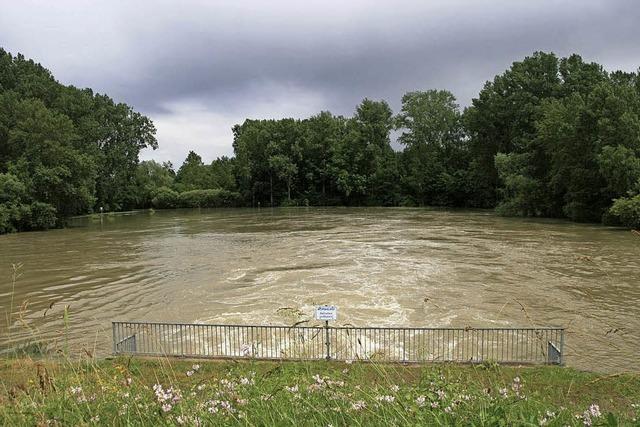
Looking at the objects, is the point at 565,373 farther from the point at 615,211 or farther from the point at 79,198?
the point at 79,198

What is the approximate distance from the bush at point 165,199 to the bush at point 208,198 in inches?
47.4

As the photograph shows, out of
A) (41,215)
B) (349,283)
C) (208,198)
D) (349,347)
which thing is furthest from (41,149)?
(208,198)

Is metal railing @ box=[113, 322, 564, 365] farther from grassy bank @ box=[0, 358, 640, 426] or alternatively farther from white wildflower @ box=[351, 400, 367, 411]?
white wildflower @ box=[351, 400, 367, 411]

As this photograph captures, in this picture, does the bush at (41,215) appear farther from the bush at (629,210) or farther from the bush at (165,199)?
the bush at (165,199)

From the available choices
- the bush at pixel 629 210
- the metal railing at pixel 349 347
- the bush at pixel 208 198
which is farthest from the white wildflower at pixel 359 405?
the bush at pixel 208 198

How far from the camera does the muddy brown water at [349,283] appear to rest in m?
14.9

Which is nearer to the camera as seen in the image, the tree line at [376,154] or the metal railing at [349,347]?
the metal railing at [349,347]

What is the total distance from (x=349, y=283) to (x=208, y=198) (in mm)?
87585

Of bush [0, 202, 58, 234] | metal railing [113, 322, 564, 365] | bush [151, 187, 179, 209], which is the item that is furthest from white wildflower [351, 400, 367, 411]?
bush [151, 187, 179, 209]

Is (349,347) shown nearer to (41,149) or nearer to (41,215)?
(41,215)

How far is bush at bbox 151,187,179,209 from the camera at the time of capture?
10606 centimetres

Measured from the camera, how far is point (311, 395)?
335 centimetres

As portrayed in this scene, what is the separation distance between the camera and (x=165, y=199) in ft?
350

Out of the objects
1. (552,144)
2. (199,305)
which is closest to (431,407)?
(199,305)
